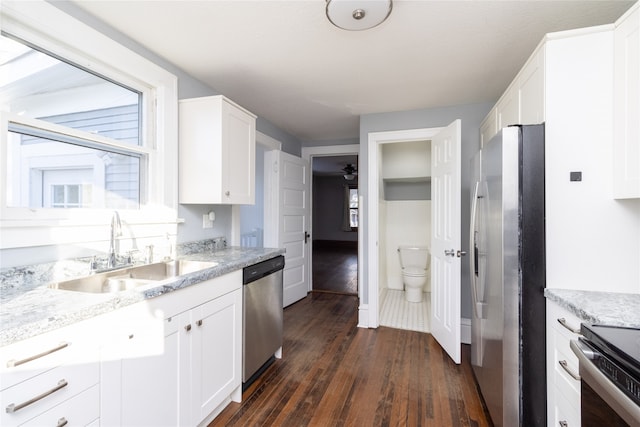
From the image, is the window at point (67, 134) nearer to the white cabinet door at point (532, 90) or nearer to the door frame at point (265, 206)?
the door frame at point (265, 206)

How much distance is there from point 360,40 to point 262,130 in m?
1.89

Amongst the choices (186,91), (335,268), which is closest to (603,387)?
(186,91)

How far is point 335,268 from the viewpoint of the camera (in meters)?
6.55

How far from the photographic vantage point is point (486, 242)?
1.79 metres

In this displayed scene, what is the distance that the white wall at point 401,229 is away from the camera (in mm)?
4578

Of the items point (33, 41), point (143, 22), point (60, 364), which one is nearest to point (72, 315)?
point (60, 364)

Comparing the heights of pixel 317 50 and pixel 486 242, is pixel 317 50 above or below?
above

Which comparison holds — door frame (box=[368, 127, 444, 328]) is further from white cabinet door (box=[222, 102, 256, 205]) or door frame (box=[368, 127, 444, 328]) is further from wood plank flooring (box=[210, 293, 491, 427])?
white cabinet door (box=[222, 102, 256, 205])

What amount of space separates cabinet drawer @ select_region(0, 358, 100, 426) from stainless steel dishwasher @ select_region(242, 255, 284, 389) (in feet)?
3.21

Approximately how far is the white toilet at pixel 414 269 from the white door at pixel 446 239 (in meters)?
1.04

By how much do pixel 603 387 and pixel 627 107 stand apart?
3.96 feet

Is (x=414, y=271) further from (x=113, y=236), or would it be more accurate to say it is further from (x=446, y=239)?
(x=113, y=236)

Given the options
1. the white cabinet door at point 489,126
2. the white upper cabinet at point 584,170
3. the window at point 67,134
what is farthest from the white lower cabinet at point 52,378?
the white cabinet door at point 489,126

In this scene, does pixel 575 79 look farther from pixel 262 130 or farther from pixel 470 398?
pixel 262 130
